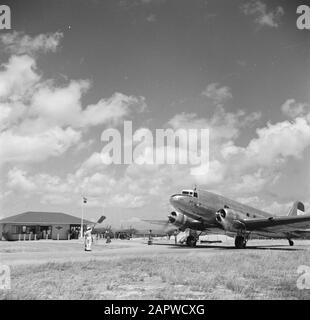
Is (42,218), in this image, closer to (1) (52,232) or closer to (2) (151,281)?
(1) (52,232)

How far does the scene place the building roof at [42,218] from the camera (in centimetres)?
6352

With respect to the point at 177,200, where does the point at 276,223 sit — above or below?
below

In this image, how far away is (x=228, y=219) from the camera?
36656mm

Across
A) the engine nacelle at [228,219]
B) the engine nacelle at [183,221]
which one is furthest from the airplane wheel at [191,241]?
the engine nacelle at [228,219]

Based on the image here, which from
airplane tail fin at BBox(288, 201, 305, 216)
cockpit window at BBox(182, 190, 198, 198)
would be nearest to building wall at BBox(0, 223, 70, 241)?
cockpit window at BBox(182, 190, 198, 198)

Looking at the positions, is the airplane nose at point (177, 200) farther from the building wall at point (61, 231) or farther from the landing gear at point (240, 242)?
the building wall at point (61, 231)

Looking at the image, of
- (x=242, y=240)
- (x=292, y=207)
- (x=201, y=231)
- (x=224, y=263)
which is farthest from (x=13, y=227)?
(x=224, y=263)

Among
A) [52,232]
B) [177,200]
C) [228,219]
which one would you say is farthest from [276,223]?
[52,232]

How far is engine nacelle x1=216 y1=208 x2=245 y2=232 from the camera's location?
36.5 meters

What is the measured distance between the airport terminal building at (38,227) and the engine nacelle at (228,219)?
99.2 feet

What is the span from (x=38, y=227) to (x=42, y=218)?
2545mm

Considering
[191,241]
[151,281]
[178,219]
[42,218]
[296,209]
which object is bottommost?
[191,241]
